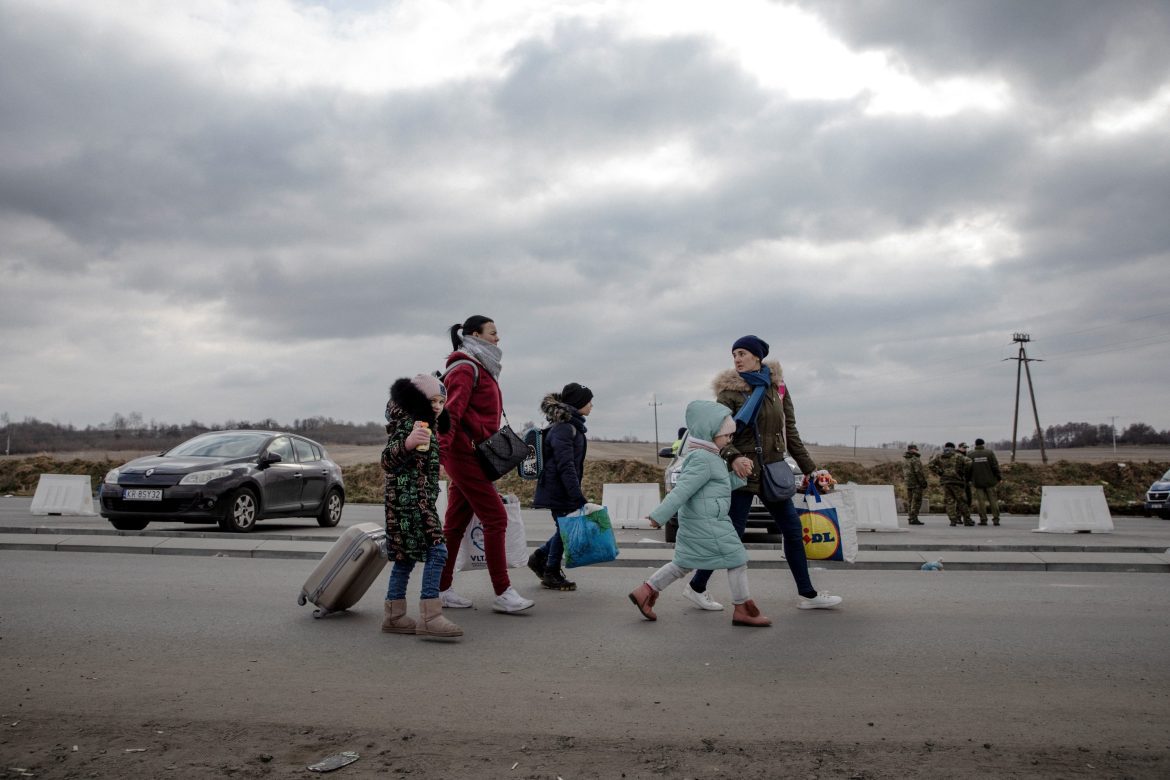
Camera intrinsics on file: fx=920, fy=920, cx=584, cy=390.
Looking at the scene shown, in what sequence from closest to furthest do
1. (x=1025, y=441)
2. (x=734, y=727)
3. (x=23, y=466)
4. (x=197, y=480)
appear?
(x=734, y=727), (x=197, y=480), (x=23, y=466), (x=1025, y=441)

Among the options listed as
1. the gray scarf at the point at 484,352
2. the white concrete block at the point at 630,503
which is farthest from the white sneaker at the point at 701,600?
the white concrete block at the point at 630,503

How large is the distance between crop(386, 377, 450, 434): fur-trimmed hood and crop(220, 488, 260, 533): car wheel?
8.22 meters

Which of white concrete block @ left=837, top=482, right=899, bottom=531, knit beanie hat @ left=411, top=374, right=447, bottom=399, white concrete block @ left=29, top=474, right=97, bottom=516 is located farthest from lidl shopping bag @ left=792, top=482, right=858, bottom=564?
white concrete block @ left=29, top=474, right=97, bottom=516

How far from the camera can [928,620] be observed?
682 centimetres

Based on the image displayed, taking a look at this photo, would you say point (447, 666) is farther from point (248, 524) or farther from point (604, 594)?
point (248, 524)

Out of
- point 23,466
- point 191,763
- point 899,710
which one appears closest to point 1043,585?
point 899,710

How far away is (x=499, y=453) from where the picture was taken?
22.4 feet

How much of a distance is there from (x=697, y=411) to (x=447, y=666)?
257 centimetres

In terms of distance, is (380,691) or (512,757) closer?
(512,757)

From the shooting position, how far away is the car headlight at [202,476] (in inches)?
514

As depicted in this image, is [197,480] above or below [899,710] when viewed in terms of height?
above

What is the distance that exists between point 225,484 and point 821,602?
30.6 ft

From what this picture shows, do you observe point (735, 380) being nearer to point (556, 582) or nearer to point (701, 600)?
point (701, 600)

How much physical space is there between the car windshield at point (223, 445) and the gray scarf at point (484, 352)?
861cm
